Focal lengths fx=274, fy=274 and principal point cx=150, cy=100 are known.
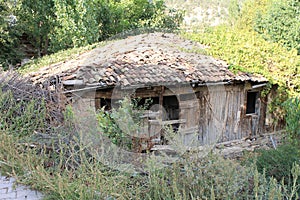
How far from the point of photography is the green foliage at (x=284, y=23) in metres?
13.9

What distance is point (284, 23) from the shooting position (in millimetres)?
14453

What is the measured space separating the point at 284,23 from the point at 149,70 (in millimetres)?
10322

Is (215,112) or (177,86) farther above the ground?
(177,86)

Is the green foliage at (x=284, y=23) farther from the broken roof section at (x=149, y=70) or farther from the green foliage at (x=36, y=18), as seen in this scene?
the green foliage at (x=36, y=18)

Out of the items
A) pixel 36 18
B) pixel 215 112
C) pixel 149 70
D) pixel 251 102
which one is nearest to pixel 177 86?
pixel 149 70

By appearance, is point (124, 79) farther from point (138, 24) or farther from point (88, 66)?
point (138, 24)

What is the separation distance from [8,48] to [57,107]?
34.2 feet

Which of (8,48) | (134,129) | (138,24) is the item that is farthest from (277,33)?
(8,48)

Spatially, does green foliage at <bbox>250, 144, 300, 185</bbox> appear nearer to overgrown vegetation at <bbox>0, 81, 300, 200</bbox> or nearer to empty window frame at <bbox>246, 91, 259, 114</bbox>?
overgrown vegetation at <bbox>0, 81, 300, 200</bbox>

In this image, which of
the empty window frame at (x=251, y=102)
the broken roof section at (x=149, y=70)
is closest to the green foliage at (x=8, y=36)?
the broken roof section at (x=149, y=70)

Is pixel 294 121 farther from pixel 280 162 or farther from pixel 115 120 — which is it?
pixel 115 120

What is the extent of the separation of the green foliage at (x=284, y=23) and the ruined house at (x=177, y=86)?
641 cm

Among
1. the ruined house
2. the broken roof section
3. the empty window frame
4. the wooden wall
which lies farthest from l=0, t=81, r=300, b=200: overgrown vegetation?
the empty window frame

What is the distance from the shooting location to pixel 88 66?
7430mm
